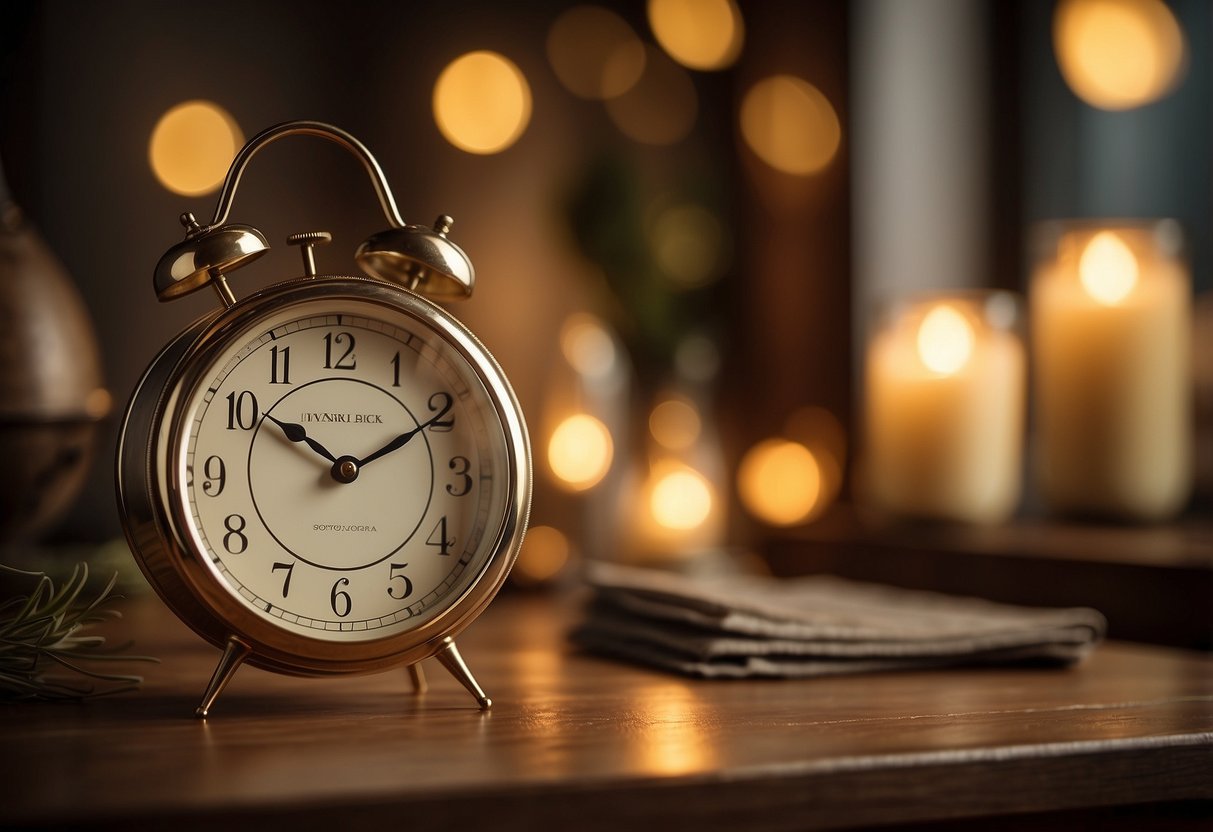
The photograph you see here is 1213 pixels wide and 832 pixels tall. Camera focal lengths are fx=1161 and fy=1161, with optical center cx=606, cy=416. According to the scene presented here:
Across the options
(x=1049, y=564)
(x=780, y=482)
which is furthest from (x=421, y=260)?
(x=780, y=482)

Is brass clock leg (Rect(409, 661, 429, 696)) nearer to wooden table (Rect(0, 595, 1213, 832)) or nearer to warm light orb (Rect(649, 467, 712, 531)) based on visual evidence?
wooden table (Rect(0, 595, 1213, 832))

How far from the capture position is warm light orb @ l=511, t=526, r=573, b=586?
155cm

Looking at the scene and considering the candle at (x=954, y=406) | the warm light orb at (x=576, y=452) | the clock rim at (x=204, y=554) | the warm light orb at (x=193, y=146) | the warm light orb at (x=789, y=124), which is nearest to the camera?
the clock rim at (x=204, y=554)

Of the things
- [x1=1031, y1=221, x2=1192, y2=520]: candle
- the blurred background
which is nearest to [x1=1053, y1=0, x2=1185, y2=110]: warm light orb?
the blurred background

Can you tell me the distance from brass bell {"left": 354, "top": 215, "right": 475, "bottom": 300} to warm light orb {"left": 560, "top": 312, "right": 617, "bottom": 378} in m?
0.84

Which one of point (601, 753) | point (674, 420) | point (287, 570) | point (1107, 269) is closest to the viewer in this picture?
point (601, 753)

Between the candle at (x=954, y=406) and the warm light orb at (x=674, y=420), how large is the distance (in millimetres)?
352

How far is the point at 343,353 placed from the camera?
725 millimetres

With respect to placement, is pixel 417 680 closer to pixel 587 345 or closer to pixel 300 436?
pixel 300 436

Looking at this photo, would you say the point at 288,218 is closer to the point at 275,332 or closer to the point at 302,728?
the point at 275,332

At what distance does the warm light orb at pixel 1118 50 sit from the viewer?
63.5 inches

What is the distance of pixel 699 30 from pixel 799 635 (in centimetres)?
123

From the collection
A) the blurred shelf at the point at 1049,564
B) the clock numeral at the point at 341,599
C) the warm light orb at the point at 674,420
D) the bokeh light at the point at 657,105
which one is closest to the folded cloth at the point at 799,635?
the blurred shelf at the point at 1049,564

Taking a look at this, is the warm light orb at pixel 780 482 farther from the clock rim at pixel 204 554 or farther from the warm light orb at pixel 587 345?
the clock rim at pixel 204 554
